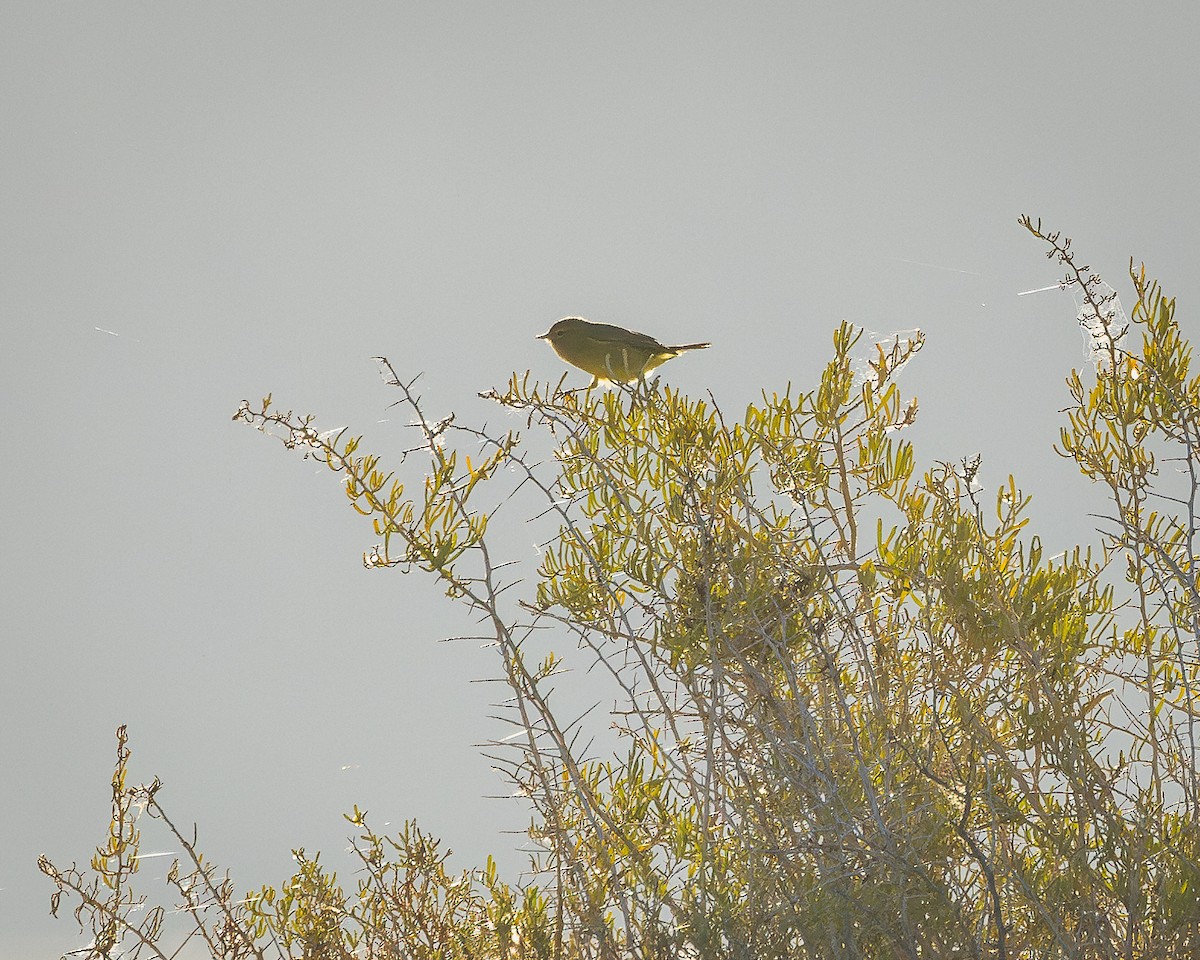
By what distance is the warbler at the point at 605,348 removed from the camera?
5.09 ft

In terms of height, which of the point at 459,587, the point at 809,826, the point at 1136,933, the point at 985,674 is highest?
the point at 459,587

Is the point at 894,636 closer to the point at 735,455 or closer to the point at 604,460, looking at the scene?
the point at 735,455

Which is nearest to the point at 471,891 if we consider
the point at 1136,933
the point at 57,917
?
the point at 57,917

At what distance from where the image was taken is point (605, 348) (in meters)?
1.55

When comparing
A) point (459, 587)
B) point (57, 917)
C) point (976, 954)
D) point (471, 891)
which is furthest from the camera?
point (471, 891)

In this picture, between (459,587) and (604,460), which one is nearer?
(459,587)

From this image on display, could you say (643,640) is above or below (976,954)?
above

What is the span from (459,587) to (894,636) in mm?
545

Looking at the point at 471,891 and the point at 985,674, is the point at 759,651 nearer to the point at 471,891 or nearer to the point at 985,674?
the point at 985,674

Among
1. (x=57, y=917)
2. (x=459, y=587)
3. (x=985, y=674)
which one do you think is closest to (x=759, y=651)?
(x=985, y=674)

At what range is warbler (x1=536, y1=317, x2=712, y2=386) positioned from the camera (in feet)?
5.09

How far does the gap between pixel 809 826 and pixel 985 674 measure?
0.34 meters

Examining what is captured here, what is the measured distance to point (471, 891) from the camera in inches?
64.9

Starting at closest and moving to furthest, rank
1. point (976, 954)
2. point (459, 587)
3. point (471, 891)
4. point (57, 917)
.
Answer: point (976, 954) → point (459, 587) → point (57, 917) → point (471, 891)
